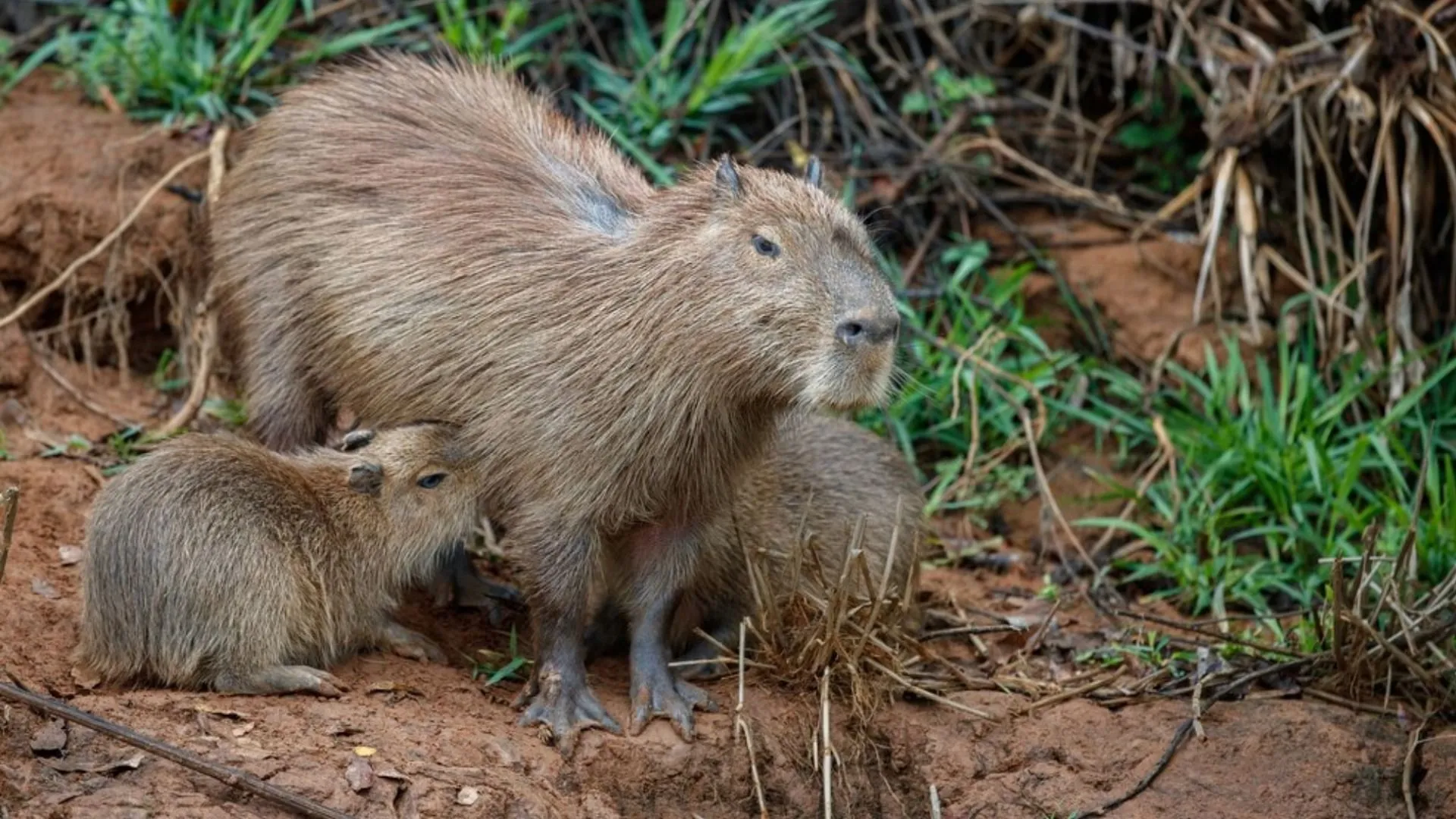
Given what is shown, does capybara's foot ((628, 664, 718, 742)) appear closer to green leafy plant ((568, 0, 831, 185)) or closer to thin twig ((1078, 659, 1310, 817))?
thin twig ((1078, 659, 1310, 817))

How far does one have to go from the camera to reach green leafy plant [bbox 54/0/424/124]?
7301 mm

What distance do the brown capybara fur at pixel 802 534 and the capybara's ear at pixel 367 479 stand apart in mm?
860

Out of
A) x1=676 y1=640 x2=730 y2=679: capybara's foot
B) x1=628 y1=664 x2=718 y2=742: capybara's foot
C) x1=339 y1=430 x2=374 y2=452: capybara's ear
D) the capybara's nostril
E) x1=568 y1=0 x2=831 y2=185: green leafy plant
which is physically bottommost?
x1=676 y1=640 x2=730 y2=679: capybara's foot

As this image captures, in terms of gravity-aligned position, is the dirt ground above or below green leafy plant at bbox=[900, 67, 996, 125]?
below

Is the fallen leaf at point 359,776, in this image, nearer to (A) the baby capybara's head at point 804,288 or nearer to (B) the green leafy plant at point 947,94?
(A) the baby capybara's head at point 804,288

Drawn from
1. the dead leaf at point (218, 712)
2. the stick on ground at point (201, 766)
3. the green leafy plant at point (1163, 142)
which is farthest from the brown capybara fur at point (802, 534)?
the green leafy plant at point (1163, 142)

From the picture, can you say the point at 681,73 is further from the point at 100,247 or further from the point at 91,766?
the point at 91,766

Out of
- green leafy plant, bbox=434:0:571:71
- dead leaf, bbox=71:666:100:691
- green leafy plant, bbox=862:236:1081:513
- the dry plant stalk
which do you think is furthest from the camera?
green leafy plant, bbox=434:0:571:71

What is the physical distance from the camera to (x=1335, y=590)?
544 cm

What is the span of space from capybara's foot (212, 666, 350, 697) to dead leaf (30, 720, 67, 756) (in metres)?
0.50

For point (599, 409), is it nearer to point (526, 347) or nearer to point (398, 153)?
point (526, 347)

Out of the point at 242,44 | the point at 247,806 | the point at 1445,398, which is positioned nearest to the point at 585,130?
the point at 242,44

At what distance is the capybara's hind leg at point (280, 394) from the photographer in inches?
227

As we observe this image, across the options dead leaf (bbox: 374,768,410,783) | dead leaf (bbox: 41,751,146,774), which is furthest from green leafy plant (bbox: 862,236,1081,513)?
dead leaf (bbox: 41,751,146,774)
